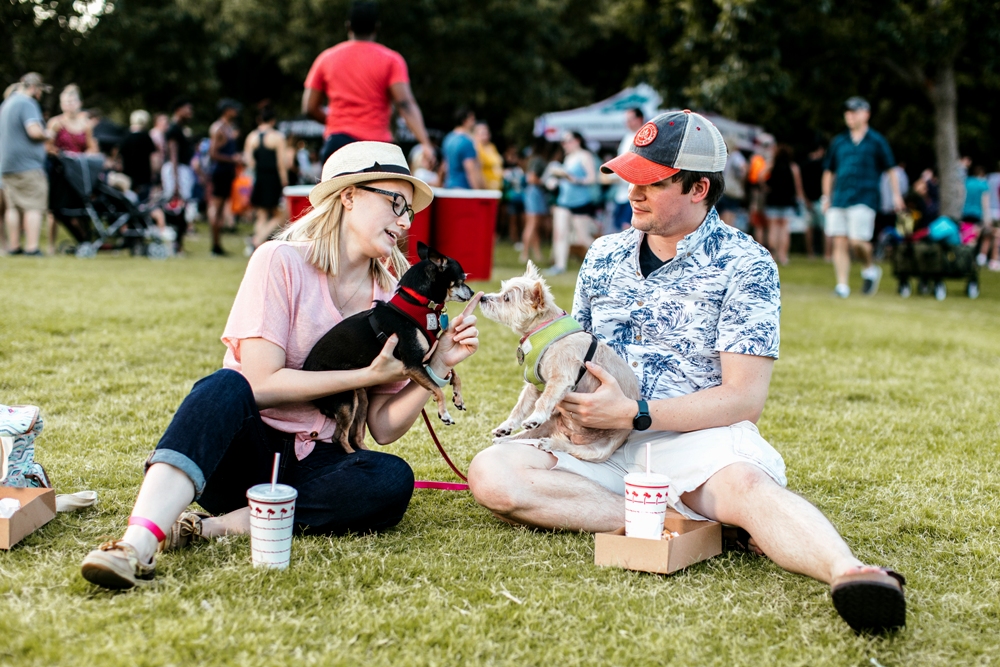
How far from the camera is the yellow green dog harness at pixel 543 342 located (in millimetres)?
3443

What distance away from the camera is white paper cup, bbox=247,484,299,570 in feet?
9.04

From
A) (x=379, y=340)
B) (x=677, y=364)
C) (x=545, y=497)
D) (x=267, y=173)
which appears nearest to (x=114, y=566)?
(x=379, y=340)

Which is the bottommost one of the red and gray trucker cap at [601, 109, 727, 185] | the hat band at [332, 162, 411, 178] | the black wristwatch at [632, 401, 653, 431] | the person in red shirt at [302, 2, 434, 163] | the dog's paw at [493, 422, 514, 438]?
the dog's paw at [493, 422, 514, 438]

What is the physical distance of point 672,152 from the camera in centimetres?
319

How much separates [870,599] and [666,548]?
2.14 ft

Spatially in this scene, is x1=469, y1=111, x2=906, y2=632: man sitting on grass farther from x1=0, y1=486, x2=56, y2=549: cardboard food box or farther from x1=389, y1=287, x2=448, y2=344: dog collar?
x1=0, y1=486, x2=56, y2=549: cardboard food box

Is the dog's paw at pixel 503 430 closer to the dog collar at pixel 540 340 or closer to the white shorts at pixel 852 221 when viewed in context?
the dog collar at pixel 540 340

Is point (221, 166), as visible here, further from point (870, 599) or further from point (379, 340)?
point (870, 599)

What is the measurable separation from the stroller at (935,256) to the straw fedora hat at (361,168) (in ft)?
37.6

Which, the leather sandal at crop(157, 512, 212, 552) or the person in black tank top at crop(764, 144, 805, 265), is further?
the person in black tank top at crop(764, 144, 805, 265)

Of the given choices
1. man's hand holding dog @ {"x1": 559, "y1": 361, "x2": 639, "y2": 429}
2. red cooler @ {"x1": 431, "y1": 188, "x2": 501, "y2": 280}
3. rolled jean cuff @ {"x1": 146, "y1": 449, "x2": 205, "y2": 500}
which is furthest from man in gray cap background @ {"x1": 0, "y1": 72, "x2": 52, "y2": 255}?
man's hand holding dog @ {"x1": 559, "y1": 361, "x2": 639, "y2": 429}

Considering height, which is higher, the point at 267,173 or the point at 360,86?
the point at 360,86

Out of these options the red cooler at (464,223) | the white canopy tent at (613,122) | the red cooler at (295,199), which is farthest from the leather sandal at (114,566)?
the white canopy tent at (613,122)

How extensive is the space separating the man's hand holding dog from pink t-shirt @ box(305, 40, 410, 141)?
5.39 m
